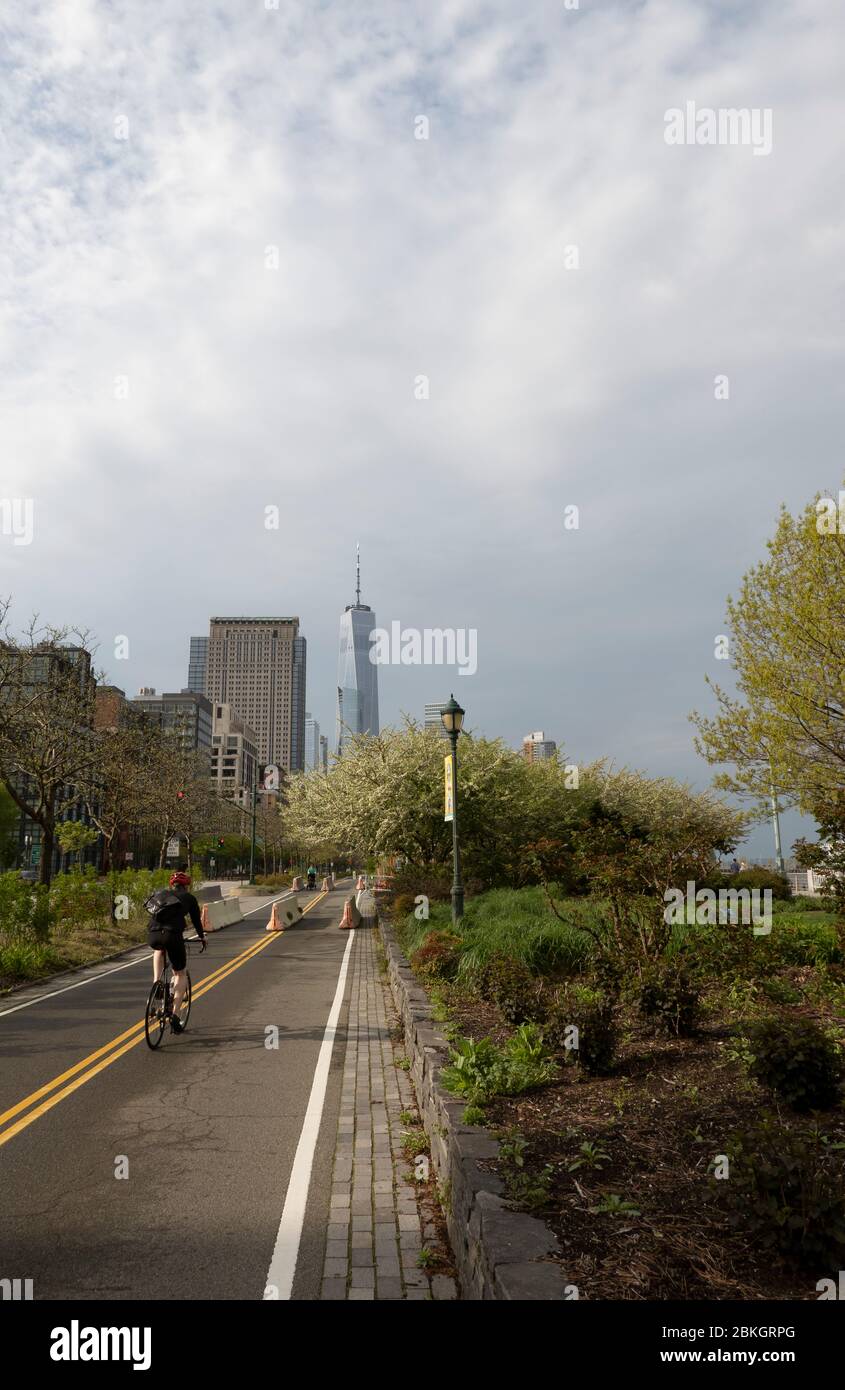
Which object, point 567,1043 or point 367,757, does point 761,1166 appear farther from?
point 367,757

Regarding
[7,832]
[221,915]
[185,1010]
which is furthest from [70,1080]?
[7,832]

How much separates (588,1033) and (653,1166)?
177 cm

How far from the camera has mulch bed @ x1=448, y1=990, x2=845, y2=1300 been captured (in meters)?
3.28

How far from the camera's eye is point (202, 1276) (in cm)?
421

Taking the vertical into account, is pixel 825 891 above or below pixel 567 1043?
above

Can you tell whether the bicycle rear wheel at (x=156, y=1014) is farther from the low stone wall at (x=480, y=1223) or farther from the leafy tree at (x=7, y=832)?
the leafy tree at (x=7, y=832)

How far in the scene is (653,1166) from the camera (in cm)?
443

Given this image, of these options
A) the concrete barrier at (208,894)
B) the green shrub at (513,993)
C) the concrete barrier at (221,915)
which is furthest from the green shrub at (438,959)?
the concrete barrier at (208,894)

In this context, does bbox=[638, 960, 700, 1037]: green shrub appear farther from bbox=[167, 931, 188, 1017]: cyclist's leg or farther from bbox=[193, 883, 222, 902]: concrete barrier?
bbox=[193, 883, 222, 902]: concrete barrier

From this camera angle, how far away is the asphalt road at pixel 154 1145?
14.3 ft

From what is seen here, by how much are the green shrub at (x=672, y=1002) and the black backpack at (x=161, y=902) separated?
18.3ft

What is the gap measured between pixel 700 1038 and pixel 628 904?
2696 millimetres

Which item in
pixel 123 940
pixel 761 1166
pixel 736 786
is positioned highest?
pixel 736 786
